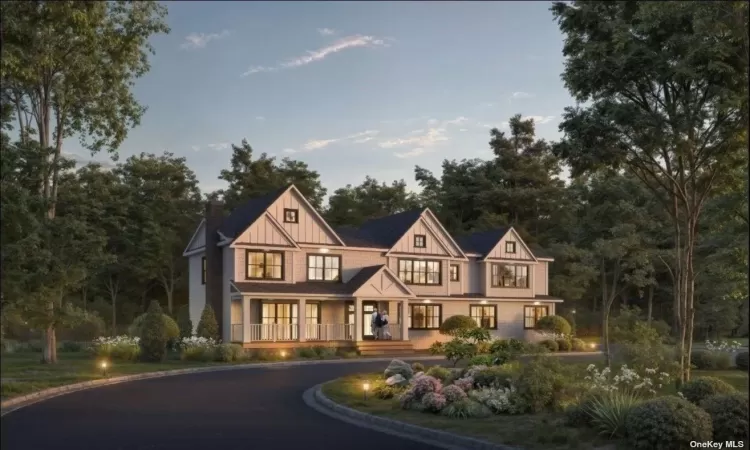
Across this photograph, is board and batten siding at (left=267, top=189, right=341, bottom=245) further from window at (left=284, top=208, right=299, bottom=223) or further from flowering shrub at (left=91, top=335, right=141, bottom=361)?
flowering shrub at (left=91, top=335, right=141, bottom=361)

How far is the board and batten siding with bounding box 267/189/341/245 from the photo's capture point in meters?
42.9

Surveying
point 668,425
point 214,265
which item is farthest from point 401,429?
point 214,265

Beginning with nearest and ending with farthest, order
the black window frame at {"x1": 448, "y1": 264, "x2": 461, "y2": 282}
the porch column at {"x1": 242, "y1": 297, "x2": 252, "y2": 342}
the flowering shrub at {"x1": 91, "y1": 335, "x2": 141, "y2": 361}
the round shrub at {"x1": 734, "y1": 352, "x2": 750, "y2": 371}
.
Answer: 1. the round shrub at {"x1": 734, "y1": 352, "x2": 750, "y2": 371}
2. the flowering shrub at {"x1": 91, "y1": 335, "x2": 141, "y2": 361}
3. the porch column at {"x1": 242, "y1": 297, "x2": 252, "y2": 342}
4. the black window frame at {"x1": 448, "y1": 264, "x2": 461, "y2": 282}

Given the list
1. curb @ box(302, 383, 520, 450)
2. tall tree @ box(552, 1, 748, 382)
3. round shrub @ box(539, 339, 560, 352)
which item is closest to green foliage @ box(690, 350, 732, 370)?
tall tree @ box(552, 1, 748, 382)

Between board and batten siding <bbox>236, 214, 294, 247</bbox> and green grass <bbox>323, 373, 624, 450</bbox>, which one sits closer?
green grass <bbox>323, 373, 624, 450</bbox>

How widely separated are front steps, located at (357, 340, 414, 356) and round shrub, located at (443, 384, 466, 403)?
24.9m

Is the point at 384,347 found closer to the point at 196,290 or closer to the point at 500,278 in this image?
the point at 196,290

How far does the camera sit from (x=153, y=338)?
108 ft

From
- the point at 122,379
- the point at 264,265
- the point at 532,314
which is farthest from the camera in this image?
the point at 532,314

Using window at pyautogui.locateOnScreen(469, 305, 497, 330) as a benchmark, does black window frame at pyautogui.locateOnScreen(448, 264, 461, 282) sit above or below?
above

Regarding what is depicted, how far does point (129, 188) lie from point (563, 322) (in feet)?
112

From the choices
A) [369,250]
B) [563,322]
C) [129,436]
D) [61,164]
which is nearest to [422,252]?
[369,250]

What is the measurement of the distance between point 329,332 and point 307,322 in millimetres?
1349

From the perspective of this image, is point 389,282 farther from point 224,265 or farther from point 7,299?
point 7,299
